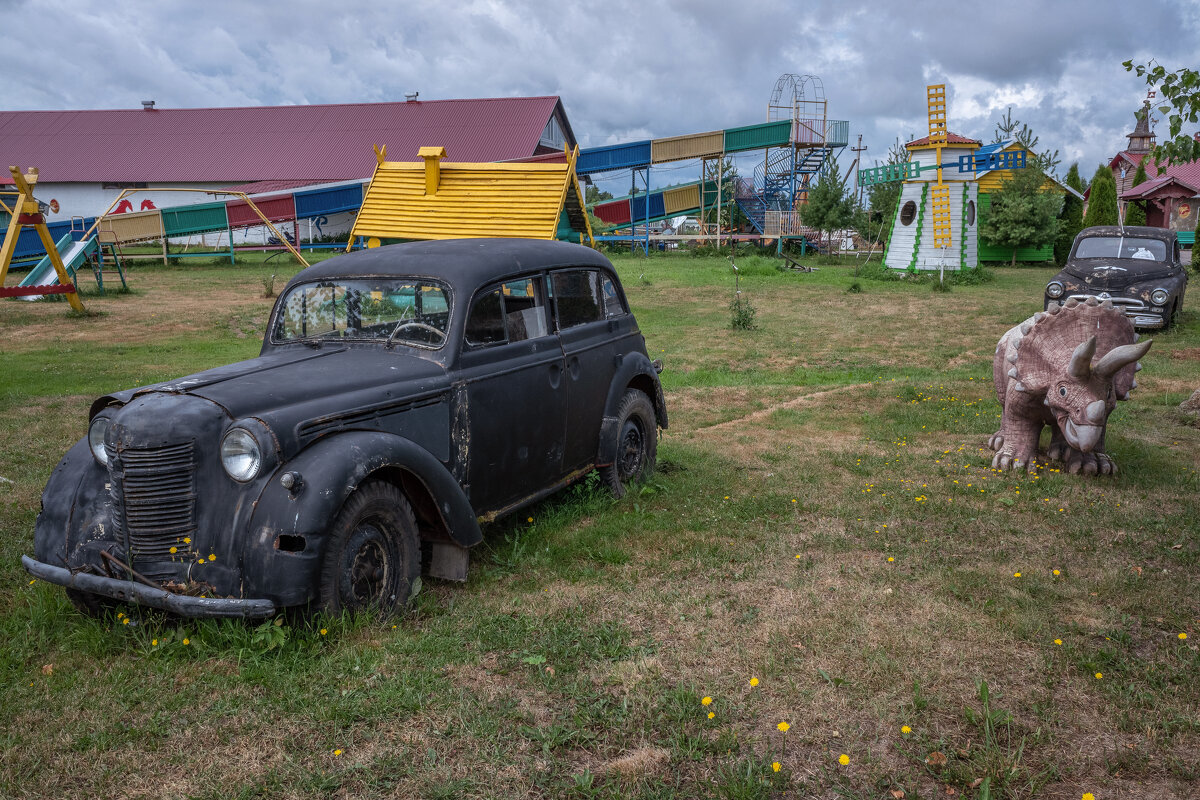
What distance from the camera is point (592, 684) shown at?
12.2ft

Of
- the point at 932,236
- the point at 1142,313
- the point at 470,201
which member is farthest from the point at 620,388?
the point at 932,236

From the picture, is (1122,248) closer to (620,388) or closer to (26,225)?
(620,388)

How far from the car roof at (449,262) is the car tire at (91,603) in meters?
2.08

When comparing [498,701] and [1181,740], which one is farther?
[498,701]

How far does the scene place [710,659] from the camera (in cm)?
394

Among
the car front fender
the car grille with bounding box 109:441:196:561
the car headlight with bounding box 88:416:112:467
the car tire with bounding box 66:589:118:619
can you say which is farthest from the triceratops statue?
the car tire with bounding box 66:589:118:619

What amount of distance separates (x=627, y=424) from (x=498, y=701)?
125 inches

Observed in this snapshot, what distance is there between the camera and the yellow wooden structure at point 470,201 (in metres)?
15.4

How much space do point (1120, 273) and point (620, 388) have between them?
13.4m

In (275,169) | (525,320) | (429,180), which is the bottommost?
(525,320)

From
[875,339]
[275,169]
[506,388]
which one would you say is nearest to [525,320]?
[506,388]

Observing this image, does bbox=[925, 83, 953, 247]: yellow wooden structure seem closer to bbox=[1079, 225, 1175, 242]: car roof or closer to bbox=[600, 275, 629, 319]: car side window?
bbox=[1079, 225, 1175, 242]: car roof

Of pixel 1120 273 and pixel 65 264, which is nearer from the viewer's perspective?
pixel 1120 273

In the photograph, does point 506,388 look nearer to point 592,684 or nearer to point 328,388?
point 328,388
